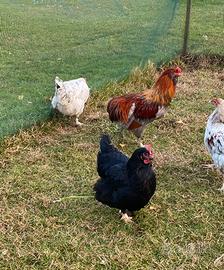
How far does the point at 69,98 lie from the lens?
541 cm

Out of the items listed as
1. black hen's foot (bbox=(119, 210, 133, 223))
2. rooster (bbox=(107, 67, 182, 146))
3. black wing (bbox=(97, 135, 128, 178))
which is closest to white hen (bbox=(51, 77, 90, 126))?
rooster (bbox=(107, 67, 182, 146))

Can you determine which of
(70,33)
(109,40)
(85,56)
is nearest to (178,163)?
(85,56)

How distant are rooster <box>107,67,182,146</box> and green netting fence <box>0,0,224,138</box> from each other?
3.26 ft

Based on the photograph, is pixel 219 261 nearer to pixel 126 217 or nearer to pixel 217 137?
pixel 126 217

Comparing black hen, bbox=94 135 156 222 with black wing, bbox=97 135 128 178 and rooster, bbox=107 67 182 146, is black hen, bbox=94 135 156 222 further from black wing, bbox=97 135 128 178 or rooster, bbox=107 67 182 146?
rooster, bbox=107 67 182 146

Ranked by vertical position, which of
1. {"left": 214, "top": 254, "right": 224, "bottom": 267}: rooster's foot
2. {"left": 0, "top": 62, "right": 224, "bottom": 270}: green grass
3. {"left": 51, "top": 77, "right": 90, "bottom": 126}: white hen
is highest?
{"left": 51, "top": 77, "right": 90, "bottom": 126}: white hen

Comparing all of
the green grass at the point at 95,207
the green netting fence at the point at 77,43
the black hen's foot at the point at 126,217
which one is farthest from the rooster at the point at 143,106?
the black hen's foot at the point at 126,217

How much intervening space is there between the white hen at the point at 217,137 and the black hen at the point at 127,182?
81 cm

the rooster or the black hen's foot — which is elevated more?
the rooster

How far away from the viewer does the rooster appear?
5086mm

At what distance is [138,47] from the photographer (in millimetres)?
7430

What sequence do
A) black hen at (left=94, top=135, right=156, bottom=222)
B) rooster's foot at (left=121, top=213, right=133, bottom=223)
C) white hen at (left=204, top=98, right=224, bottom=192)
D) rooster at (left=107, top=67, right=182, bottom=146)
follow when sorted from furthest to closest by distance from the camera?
rooster at (left=107, top=67, right=182, bottom=146) → white hen at (left=204, top=98, right=224, bottom=192) → rooster's foot at (left=121, top=213, right=133, bottom=223) → black hen at (left=94, top=135, right=156, bottom=222)

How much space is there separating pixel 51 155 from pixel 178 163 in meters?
1.26

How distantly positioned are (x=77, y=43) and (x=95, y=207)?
4087 millimetres
